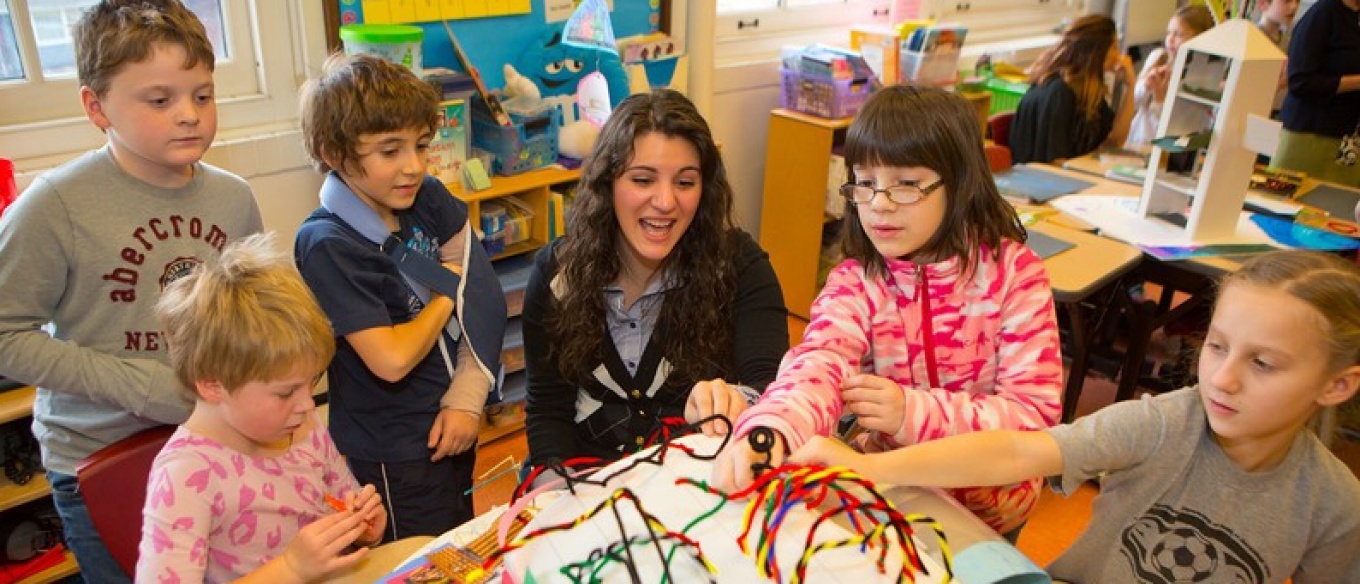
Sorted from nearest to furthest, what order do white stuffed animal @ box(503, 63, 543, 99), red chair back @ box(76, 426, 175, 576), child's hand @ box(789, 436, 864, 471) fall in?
child's hand @ box(789, 436, 864, 471)
red chair back @ box(76, 426, 175, 576)
white stuffed animal @ box(503, 63, 543, 99)

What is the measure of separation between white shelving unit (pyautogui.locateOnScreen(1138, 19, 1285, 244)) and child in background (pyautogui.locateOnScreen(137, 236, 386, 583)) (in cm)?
231

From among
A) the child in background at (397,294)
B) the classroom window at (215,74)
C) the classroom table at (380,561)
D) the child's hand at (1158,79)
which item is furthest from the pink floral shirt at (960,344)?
the child's hand at (1158,79)

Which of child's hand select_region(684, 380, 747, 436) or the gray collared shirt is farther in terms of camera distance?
the gray collared shirt

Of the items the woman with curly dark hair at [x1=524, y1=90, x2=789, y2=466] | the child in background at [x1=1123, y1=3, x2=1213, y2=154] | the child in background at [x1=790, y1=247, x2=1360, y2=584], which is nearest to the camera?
the child in background at [x1=790, y1=247, x2=1360, y2=584]

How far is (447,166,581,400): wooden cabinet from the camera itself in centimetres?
278

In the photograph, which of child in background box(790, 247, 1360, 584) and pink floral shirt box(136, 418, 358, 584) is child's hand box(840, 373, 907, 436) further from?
pink floral shirt box(136, 418, 358, 584)

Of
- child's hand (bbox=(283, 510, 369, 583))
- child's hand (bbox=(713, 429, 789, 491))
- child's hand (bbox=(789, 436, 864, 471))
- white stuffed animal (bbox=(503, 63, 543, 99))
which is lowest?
child's hand (bbox=(283, 510, 369, 583))

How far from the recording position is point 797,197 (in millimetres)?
3742

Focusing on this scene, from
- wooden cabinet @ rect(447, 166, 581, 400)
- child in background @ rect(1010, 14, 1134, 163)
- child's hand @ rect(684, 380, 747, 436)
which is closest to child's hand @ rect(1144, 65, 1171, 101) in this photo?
child in background @ rect(1010, 14, 1134, 163)

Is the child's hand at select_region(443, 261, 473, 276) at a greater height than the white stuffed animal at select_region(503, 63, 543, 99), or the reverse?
the white stuffed animal at select_region(503, 63, 543, 99)

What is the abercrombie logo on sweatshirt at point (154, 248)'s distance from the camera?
1507 mm

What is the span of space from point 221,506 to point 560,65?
2.14 metres

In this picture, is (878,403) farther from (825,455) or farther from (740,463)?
(740,463)

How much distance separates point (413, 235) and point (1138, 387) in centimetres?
261
